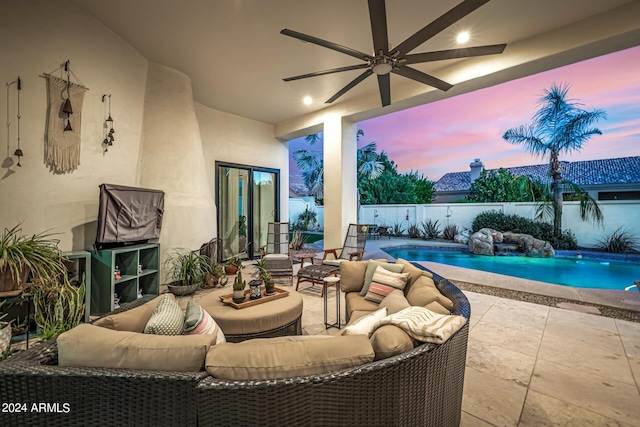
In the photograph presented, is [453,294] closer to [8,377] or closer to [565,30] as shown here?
[8,377]

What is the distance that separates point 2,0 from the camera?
2.59 metres

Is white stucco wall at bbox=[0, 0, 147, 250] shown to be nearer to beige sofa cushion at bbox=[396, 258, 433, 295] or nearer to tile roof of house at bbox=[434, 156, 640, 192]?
beige sofa cushion at bbox=[396, 258, 433, 295]

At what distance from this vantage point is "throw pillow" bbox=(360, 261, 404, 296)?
107 inches

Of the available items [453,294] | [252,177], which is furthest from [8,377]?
[252,177]

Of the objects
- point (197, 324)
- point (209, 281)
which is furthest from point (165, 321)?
point (209, 281)

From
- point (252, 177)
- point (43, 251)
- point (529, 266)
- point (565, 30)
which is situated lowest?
point (529, 266)

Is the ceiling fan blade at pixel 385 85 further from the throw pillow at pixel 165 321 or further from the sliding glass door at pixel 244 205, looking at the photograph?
the sliding glass door at pixel 244 205

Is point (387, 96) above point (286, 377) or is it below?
above

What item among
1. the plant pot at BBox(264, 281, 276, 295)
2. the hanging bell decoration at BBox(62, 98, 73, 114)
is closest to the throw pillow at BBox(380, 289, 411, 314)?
the plant pot at BBox(264, 281, 276, 295)

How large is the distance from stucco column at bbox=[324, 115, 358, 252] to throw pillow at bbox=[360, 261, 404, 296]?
2.67 meters

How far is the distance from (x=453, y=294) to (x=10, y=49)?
15.1 ft

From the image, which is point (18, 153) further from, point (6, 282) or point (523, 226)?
point (523, 226)

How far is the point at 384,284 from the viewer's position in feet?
8.53

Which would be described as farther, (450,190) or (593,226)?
(450,190)
